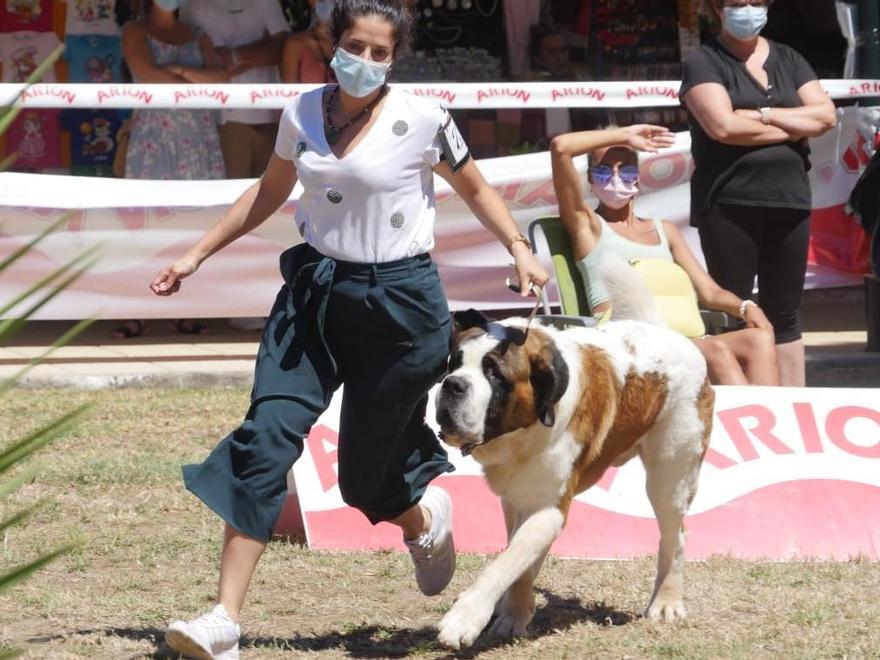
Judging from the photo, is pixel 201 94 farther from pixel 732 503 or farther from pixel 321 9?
pixel 732 503

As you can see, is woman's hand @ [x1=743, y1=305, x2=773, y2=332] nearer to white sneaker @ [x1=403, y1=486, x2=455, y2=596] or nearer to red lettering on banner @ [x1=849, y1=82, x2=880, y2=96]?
white sneaker @ [x1=403, y1=486, x2=455, y2=596]

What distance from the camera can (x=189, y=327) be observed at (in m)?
10.3

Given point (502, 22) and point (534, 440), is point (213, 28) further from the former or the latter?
point (534, 440)

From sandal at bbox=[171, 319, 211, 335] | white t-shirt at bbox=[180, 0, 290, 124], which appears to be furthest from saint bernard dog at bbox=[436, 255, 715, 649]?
white t-shirt at bbox=[180, 0, 290, 124]

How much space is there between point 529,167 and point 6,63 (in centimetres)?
460

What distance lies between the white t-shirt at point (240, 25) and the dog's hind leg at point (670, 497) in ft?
22.0

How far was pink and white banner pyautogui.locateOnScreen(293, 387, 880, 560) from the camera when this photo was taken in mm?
5699

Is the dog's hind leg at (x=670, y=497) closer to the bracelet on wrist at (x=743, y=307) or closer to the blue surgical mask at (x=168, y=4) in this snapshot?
the bracelet on wrist at (x=743, y=307)

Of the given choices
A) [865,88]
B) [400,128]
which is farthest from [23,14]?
[400,128]

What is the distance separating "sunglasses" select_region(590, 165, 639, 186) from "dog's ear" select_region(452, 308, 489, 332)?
248 centimetres

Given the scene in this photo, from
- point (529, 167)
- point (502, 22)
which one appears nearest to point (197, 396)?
point (529, 167)

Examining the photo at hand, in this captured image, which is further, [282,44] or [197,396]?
[282,44]

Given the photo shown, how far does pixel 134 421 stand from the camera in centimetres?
797

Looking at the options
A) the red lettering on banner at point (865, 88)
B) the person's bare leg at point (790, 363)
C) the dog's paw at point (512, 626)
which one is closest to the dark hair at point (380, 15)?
the dog's paw at point (512, 626)
